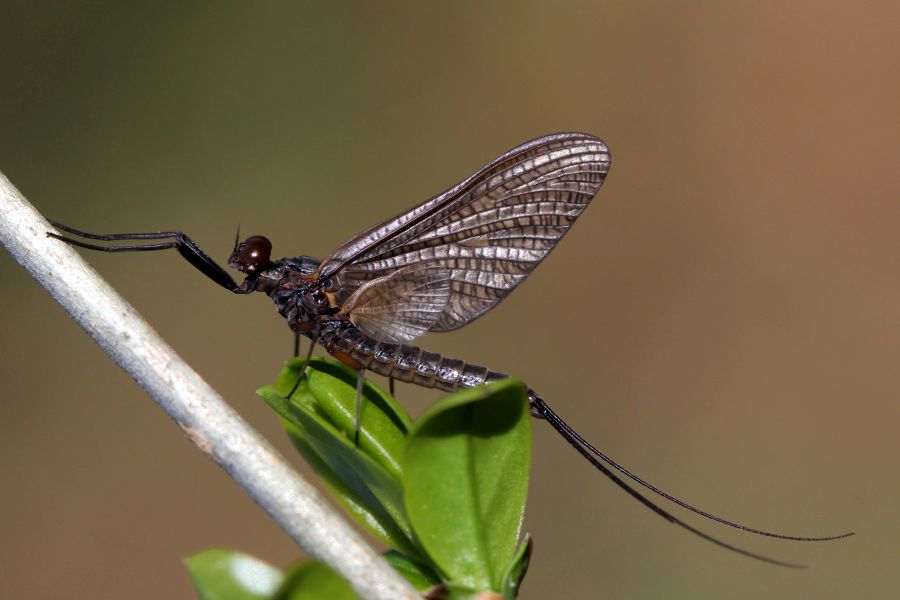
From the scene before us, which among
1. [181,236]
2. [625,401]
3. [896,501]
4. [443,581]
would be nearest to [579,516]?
[625,401]

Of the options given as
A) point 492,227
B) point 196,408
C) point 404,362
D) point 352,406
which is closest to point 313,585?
point 196,408

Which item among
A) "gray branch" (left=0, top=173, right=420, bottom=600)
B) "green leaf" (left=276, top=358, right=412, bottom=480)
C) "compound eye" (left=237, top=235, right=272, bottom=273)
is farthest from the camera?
"compound eye" (left=237, top=235, right=272, bottom=273)

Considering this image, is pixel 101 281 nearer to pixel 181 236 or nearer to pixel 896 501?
pixel 181 236

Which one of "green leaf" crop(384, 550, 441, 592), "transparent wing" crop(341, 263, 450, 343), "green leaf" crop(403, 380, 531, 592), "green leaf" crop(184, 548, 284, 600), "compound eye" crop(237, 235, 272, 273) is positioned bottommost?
"green leaf" crop(384, 550, 441, 592)

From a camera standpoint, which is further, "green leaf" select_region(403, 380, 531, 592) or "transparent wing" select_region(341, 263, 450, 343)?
"transparent wing" select_region(341, 263, 450, 343)

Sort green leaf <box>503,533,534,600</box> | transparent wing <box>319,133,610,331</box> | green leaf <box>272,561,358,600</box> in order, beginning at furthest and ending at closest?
transparent wing <box>319,133,610,331</box> → green leaf <box>503,533,534,600</box> → green leaf <box>272,561,358,600</box>

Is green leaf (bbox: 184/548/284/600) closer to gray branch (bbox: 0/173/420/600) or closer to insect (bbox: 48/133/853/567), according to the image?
gray branch (bbox: 0/173/420/600)

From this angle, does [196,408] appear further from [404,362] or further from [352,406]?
[404,362]

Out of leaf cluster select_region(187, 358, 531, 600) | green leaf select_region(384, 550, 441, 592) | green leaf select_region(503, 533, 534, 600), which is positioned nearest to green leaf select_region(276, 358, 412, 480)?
leaf cluster select_region(187, 358, 531, 600)
